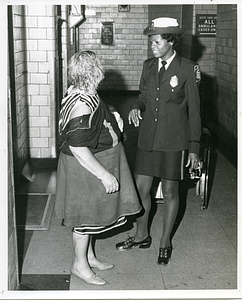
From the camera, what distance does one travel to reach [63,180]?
2826 mm

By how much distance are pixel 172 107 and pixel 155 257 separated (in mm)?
1216

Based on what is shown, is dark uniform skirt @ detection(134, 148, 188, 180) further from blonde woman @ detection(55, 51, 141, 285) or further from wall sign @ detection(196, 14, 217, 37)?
wall sign @ detection(196, 14, 217, 37)

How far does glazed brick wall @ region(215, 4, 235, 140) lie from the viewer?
274 inches

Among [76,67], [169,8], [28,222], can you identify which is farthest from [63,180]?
[169,8]

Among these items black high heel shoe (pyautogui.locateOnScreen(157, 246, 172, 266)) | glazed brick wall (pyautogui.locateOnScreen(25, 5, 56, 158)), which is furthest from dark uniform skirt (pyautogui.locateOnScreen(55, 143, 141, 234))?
glazed brick wall (pyautogui.locateOnScreen(25, 5, 56, 158))

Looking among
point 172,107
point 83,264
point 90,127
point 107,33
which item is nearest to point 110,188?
point 90,127

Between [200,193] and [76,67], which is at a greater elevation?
[76,67]

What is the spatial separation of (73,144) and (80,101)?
0.27 meters

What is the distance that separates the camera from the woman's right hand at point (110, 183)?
106 inches

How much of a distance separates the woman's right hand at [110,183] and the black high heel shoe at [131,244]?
969 mm

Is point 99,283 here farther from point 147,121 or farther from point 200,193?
point 200,193

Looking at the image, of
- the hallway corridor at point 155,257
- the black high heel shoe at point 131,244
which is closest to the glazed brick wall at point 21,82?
the hallway corridor at point 155,257

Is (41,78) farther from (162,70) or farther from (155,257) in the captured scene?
(155,257)

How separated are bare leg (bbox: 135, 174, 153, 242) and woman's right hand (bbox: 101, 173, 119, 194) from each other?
696 millimetres
